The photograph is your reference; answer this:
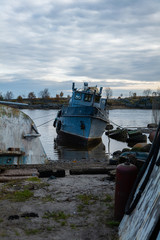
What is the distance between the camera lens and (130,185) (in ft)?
13.9

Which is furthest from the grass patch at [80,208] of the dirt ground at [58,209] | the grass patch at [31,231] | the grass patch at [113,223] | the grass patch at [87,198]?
the grass patch at [31,231]

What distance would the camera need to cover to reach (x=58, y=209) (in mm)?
4734

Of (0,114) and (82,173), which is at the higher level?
(0,114)

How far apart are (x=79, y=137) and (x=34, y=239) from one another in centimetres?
1833

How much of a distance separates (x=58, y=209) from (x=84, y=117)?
1634 cm

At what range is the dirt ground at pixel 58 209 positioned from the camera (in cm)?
384

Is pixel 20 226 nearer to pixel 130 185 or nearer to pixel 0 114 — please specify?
pixel 130 185

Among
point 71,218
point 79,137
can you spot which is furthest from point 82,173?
point 79,137

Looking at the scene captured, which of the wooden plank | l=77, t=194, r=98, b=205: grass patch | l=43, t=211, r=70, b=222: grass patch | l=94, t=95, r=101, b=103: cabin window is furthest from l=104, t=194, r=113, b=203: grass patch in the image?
l=94, t=95, r=101, b=103: cabin window

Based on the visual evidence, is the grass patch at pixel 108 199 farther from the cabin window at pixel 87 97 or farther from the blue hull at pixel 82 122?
the cabin window at pixel 87 97

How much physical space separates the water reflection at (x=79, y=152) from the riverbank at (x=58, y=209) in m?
11.3

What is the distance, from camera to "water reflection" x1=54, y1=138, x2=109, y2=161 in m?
17.9

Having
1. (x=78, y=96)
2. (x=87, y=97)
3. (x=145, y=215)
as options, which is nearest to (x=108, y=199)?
(x=145, y=215)

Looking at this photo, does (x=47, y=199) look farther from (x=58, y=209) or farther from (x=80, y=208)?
(x=80, y=208)
